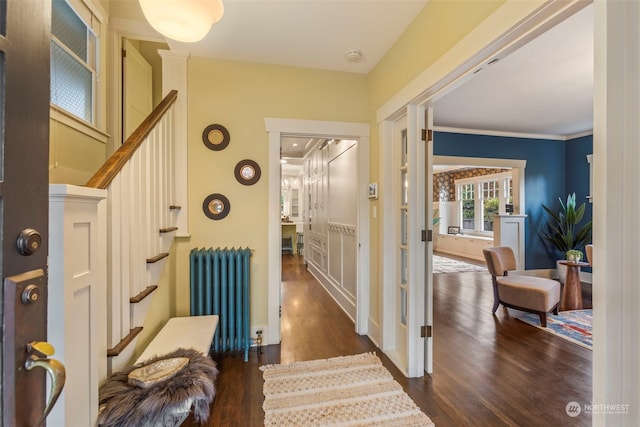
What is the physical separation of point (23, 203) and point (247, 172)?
7.05ft

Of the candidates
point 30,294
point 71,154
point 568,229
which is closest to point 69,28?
point 71,154

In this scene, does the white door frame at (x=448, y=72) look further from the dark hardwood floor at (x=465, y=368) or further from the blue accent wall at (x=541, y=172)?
the blue accent wall at (x=541, y=172)

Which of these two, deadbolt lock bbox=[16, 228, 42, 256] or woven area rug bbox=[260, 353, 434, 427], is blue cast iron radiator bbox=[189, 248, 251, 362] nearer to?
woven area rug bbox=[260, 353, 434, 427]

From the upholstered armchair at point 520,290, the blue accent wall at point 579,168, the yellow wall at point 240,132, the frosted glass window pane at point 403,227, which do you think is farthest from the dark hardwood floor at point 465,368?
the blue accent wall at point 579,168

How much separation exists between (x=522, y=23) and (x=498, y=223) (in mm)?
4678

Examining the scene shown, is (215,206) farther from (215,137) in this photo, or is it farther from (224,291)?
(224,291)

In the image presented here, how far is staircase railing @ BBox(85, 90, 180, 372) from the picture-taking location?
1308 millimetres

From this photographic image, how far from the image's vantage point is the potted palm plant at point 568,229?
182 inches

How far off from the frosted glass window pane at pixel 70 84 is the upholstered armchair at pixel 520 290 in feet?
14.6

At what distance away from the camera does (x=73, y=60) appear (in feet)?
6.60

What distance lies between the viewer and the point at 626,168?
2.51 ft

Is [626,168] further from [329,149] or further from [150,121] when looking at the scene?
[329,149]

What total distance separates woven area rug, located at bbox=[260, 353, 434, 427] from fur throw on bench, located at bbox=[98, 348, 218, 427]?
0.65 meters

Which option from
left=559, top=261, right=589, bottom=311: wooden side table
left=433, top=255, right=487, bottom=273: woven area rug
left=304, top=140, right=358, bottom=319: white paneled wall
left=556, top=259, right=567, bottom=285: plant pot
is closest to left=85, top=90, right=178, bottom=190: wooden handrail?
left=304, top=140, right=358, bottom=319: white paneled wall
